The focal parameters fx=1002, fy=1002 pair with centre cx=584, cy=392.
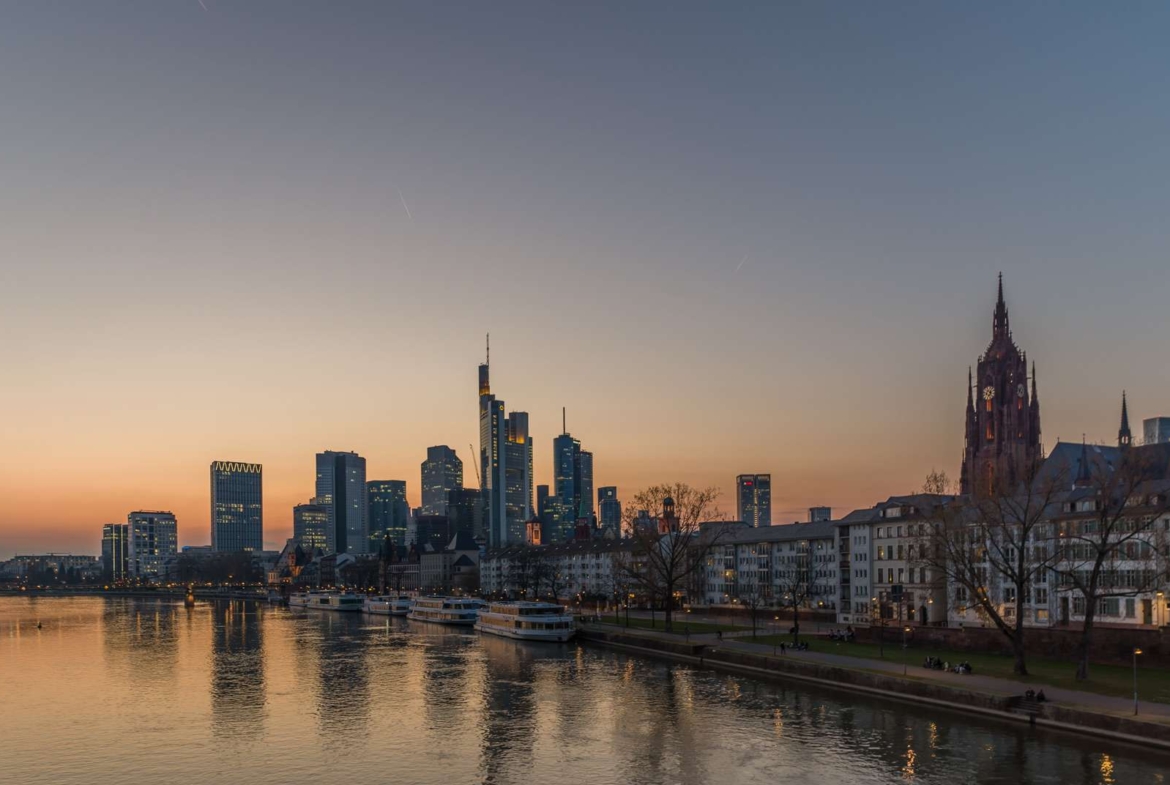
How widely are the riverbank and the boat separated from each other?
22840mm

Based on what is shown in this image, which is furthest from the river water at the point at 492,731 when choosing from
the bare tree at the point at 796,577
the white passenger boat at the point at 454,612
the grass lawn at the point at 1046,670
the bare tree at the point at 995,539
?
the white passenger boat at the point at 454,612

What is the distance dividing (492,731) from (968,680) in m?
36.9

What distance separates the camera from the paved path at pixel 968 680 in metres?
64.2

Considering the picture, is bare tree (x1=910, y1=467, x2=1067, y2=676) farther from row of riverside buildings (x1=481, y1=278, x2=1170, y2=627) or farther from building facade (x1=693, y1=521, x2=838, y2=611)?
building facade (x1=693, y1=521, x2=838, y2=611)

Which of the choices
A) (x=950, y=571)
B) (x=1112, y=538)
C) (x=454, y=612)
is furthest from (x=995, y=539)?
(x=454, y=612)

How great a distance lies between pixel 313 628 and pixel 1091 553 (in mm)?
132498

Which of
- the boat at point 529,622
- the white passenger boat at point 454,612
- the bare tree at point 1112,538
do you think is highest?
the bare tree at point 1112,538

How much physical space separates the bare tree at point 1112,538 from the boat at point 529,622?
6548cm

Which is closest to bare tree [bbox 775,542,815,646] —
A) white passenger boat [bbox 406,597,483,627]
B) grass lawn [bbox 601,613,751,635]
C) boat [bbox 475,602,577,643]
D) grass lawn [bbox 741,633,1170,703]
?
grass lawn [bbox 601,613,751,635]

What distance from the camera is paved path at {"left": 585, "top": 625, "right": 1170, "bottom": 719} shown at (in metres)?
64.2

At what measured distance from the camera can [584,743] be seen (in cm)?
6625

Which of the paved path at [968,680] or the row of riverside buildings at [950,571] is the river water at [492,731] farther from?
the row of riverside buildings at [950,571]

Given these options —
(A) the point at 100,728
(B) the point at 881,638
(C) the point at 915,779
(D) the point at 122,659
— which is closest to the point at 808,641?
(B) the point at 881,638

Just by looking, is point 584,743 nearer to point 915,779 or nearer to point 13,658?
point 915,779
